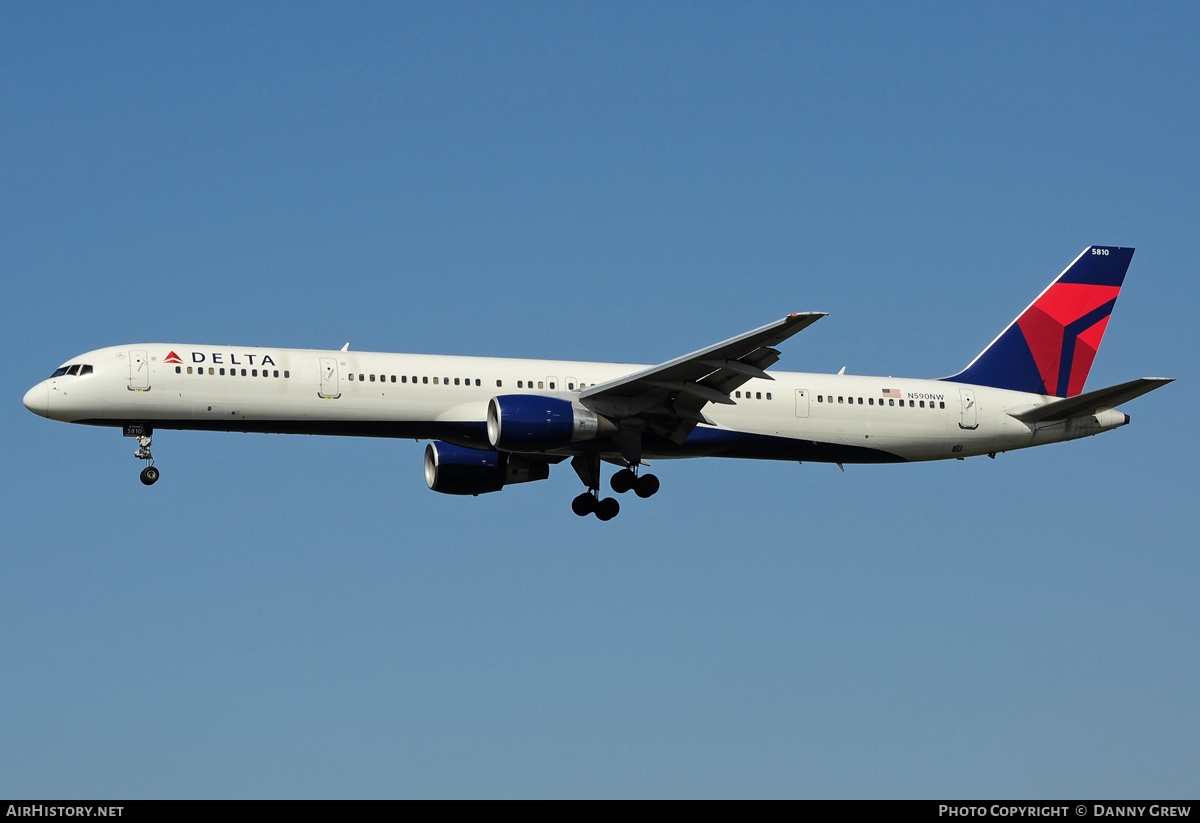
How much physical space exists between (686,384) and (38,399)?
16.4 meters

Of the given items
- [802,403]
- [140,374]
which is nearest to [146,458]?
[140,374]

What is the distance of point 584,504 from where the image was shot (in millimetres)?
43062

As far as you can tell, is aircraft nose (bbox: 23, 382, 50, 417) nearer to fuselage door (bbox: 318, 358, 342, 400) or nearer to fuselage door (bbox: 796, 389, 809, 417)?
fuselage door (bbox: 318, 358, 342, 400)

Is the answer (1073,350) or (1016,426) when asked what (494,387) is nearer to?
(1016,426)

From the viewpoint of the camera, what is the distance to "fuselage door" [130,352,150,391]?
38.4 meters

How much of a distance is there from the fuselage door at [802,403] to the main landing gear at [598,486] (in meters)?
4.36

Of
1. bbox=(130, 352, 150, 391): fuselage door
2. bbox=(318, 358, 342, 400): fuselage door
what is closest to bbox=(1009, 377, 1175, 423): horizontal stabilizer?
bbox=(318, 358, 342, 400): fuselage door

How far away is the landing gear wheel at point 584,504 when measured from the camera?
4304 centimetres

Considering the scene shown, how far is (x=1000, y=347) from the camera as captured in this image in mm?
46094

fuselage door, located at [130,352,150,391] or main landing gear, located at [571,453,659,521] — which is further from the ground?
fuselage door, located at [130,352,150,391]

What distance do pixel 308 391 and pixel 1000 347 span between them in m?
20.9

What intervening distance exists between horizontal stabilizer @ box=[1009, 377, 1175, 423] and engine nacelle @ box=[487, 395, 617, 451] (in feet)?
44.4

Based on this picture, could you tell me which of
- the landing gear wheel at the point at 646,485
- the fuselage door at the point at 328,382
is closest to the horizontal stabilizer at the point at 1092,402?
the landing gear wheel at the point at 646,485

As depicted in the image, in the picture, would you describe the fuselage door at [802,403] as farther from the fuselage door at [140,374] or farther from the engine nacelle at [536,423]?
the fuselage door at [140,374]
